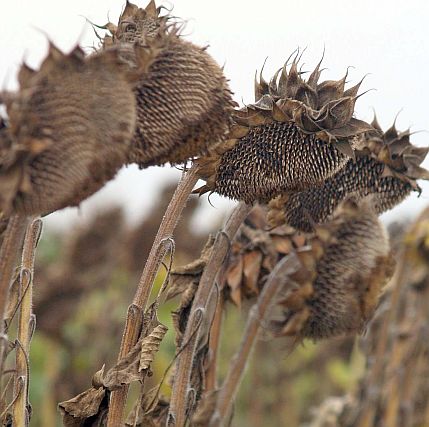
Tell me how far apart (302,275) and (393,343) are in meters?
1.02

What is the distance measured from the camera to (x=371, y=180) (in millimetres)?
2510

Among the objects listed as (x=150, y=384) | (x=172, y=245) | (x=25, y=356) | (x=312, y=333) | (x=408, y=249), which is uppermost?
(x=150, y=384)

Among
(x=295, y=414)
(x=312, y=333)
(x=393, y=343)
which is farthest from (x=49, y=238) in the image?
(x=312, y=333)

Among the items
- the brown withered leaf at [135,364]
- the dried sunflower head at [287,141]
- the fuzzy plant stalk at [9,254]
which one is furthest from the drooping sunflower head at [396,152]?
the fuzzy plant stalk at [9,254]

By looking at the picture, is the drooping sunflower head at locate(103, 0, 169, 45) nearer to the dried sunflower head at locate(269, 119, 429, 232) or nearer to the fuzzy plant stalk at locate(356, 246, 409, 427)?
the dried sunflower head at locate(269, 119, 429, 232)

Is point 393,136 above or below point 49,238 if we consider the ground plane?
below

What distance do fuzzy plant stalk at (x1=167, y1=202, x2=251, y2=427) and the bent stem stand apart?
0.25 metres

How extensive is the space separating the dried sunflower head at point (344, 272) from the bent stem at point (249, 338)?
0.13 feet

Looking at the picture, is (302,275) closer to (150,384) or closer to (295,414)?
(150,384)

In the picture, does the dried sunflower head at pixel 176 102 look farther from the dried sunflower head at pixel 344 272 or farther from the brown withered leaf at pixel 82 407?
the brown withered leaf at pixel 82 407

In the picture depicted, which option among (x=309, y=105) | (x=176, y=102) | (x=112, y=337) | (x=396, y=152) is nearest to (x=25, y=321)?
(x=176, y=102)

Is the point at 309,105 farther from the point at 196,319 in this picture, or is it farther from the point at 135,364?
the point at 135,364

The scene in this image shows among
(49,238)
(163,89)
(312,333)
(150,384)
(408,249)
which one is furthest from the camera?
(49,238)

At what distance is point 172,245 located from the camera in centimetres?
242
